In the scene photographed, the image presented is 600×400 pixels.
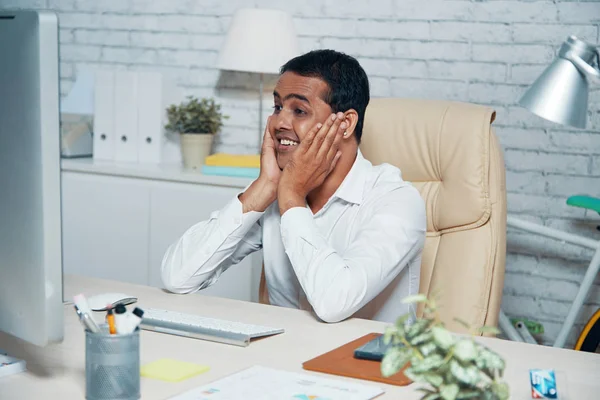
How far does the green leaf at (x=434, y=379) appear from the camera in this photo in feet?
2.49

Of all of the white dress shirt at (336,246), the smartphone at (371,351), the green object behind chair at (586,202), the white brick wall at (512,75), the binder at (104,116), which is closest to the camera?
the smartphone at (371,351)

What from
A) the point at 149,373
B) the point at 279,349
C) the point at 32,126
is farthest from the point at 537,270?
the point at 32,126

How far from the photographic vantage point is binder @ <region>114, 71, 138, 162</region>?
129 inches

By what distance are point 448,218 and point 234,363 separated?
0.89 metres

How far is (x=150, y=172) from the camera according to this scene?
3021 mm

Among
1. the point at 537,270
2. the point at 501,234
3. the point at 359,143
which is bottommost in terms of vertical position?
the point at 537,270

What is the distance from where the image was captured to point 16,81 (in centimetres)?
94

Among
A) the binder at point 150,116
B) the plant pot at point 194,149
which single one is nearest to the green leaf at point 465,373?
the plant pot at point 194,149

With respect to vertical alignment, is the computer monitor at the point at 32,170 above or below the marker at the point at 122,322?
above

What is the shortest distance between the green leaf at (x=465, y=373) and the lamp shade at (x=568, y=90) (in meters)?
1.08

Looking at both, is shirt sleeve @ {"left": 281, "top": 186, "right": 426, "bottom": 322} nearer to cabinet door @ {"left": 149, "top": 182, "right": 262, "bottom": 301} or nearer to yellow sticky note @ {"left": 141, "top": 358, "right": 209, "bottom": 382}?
yellow sticky note @ {"left": 141, "top": 358, "right": 209, "bottom": 382}

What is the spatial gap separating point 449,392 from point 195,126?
259 cm

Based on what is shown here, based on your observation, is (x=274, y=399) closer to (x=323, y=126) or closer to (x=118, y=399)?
(x=118, y=399)

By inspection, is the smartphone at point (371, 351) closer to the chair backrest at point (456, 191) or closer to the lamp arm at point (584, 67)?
the chair backrest at point (456, 191)
